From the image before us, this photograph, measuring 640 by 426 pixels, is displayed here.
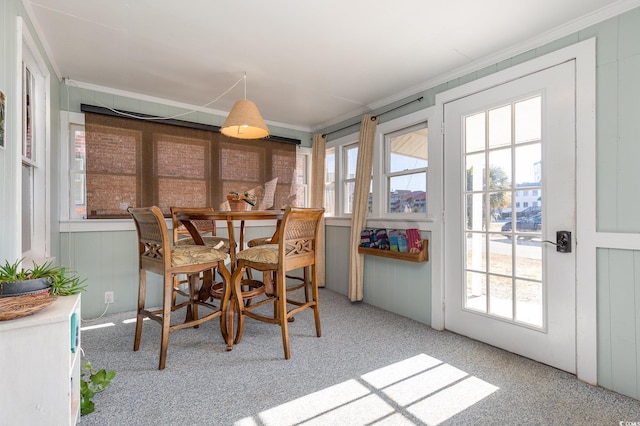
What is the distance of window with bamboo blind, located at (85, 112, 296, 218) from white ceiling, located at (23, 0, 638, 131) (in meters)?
0.47

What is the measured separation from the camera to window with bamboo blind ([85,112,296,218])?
10.3ft

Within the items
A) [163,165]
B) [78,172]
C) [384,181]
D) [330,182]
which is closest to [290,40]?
[384,181]

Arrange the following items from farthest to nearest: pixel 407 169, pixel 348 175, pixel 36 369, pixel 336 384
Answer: pixel 348 175 → pixel 407 169 → pixel 336 384 → pixel 36 369

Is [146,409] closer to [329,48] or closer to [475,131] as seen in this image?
[329,48]

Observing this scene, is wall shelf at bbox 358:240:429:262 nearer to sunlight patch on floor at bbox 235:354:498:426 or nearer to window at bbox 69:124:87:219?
sunlight patch on floor at bbox 235:354:498:426

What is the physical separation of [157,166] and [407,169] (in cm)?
275

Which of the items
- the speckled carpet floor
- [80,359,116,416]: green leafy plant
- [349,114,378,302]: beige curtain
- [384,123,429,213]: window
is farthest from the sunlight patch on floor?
[384,123,429,213]: window

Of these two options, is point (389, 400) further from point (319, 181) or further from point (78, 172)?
point (78, 172)

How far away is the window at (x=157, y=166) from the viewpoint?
3.12 meters

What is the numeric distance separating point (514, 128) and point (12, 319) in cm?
306

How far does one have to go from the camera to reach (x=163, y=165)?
348 centimetres

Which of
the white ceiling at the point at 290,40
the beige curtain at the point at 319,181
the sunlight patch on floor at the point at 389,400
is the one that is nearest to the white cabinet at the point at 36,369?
the sunlight patch on floor at the point at 389,400

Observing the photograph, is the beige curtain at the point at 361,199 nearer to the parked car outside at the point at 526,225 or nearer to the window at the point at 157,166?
the window at the point at 157,166

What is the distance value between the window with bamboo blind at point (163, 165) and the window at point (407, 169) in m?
1.61
